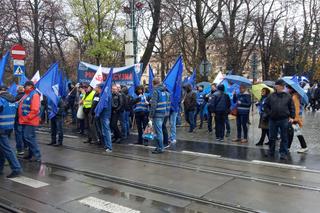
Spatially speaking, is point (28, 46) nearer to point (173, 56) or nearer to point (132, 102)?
point (173, 56)

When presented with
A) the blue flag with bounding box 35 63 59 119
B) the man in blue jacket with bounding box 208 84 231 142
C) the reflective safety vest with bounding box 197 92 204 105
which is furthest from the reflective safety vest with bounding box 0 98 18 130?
the reflective safety vest with bounding box 197 92 204 105

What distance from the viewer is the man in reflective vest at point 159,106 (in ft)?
30.1

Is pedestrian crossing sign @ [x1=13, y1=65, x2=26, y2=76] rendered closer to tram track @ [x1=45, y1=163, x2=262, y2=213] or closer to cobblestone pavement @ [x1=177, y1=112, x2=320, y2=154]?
cobblestone pavement @ [x1=177, y1=112, x2=320, y2=154]

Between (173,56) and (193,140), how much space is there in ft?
75.4

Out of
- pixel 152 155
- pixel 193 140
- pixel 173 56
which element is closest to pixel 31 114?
pixel 152 155

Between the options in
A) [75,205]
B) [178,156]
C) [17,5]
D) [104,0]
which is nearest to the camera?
[75,205]

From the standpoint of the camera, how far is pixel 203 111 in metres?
14.7

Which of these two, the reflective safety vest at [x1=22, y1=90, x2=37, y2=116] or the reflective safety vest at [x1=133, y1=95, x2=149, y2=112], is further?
the reflective safety vest at [x1=133, y1=95, x2=149, y2=112]

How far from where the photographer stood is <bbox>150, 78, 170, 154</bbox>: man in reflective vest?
30.1 feet

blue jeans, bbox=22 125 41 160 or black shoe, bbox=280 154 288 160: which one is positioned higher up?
blue jeans, bbox=22 125 41 160

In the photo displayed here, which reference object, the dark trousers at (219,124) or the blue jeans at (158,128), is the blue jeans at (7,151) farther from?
the dark trousers at (219,124)

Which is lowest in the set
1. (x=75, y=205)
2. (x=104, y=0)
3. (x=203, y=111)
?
(x=75, y=205)

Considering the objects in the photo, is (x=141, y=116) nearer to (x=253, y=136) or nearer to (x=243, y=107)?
(x=243, y=107)

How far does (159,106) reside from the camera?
9219 mm
